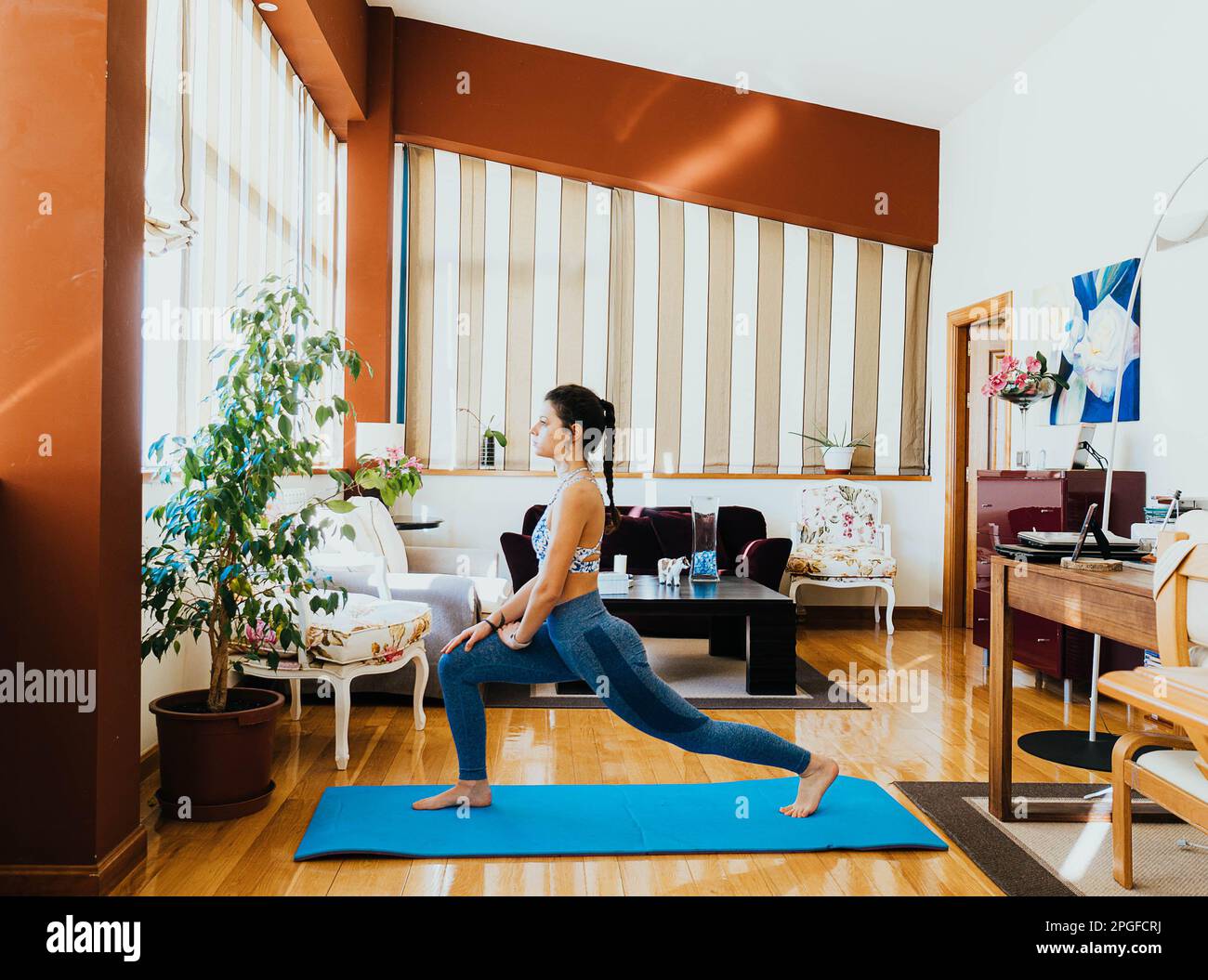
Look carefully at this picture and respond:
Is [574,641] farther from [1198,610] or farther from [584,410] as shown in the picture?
[1198,610]

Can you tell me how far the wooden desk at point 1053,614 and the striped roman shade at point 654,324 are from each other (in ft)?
12.8

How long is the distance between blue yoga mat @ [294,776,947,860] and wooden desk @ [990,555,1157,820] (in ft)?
1.12

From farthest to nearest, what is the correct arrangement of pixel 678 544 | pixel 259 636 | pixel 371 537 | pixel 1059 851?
1. pixel 678 544
2. pixel 371 537
3. pixel 259 636
4. pixel 1059 851

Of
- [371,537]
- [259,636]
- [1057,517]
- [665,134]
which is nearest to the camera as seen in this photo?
[259,636]

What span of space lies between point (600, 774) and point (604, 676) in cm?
80

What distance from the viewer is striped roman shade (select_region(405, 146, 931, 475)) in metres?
6.62

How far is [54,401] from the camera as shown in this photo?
93.0 inches

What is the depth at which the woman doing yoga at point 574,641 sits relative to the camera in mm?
2717

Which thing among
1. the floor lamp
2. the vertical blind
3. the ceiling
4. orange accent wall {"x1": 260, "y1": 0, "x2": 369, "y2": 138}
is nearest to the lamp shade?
the vertical blind

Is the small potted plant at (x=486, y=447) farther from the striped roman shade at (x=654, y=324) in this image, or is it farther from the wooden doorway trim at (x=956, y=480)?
the wooden doorway trim at (x=956, y=480)

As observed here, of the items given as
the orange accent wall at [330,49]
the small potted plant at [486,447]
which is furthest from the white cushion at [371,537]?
the orange accent wall at [330,49]

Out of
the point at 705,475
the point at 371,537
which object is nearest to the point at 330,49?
the point at 371,537

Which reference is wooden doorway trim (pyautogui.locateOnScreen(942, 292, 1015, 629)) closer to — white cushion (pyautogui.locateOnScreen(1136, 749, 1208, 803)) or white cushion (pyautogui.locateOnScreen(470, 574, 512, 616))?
white cushion (pyautogui.locateOnScreen(470, 574, 512, 616))

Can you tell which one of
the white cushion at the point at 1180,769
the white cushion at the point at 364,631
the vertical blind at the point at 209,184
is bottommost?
the white cushion at the point at 1180,769
